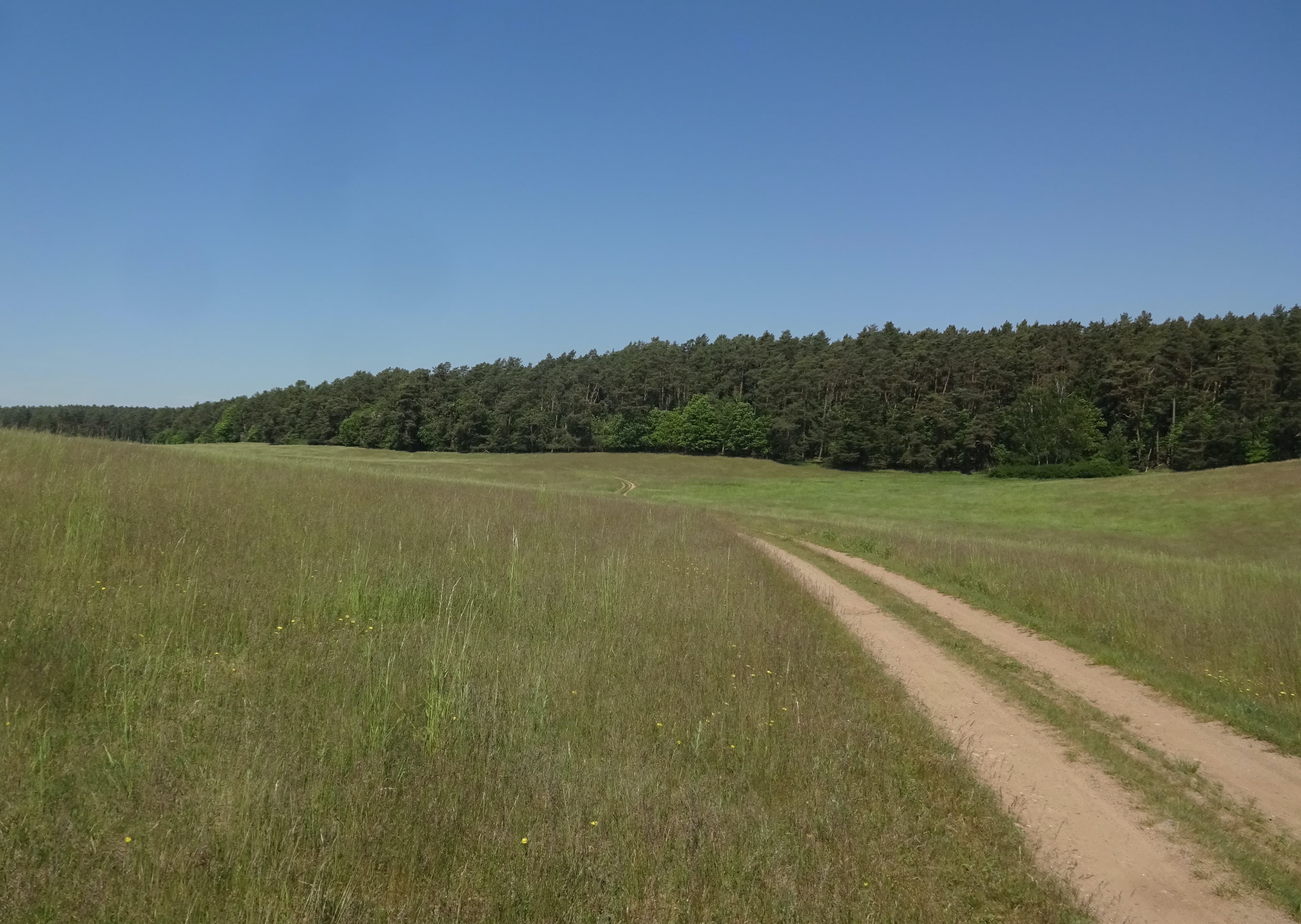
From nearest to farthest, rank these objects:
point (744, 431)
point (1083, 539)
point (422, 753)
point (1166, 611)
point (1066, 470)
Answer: point (422, 753) < point (1166, 611) < point (1083, 539) < point (1066, 470) < point (744, 431)

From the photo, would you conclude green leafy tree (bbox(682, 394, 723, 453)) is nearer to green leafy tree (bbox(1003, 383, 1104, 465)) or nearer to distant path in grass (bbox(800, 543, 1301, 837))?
green leafy tree (bbox(1003, 383, 1104, 465))

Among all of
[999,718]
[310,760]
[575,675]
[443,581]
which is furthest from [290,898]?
[999,718]

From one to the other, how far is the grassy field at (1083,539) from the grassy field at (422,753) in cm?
545

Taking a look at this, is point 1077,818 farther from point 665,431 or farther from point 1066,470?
point 665,431

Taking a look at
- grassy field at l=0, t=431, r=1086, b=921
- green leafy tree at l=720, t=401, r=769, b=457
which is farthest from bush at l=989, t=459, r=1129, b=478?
grassy field at l=0, t=431, r=1086, b=921

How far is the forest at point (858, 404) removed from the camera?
71375 mm

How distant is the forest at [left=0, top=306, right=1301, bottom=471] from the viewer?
71.4 metres

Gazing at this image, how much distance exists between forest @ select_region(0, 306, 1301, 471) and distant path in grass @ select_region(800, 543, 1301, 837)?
5659cm

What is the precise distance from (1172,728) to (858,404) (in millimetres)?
78023

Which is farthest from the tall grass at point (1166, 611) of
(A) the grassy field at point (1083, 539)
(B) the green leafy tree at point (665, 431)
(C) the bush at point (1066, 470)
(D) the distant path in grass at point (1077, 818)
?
(B) the green leafy tree at point (665, 431)

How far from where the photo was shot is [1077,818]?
18.5ft

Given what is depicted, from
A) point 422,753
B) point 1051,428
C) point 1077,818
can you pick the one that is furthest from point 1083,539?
point 1051,428

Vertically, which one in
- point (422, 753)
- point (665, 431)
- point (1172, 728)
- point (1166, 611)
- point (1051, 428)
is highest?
point (665, 431)

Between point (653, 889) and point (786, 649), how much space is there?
518 cm
